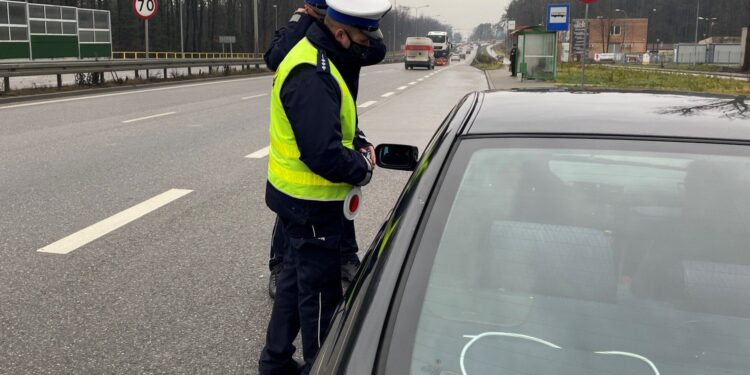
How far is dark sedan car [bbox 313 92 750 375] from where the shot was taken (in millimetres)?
1548

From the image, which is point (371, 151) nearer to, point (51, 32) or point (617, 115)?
point (617, 115)

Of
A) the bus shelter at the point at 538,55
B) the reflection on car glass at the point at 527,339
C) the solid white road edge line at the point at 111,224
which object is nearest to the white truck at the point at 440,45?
the bus shelter at the point at 538,55

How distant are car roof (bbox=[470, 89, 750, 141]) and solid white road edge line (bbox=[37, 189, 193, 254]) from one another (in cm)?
354

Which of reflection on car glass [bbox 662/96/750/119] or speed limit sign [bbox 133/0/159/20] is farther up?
speed limit sign [bbox 133/0/159/20]

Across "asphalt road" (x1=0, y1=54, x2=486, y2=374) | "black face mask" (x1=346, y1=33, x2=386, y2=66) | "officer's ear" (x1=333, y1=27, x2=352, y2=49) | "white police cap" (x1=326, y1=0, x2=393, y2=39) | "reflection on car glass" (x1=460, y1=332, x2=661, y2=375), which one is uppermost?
"white police cap" (x1=326, y1=0, x2=393, y2=39)

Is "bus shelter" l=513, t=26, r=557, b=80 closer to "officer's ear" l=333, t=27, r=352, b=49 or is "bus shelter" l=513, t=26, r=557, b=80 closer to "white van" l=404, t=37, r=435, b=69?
"white van" l=404, t=37, r=435, b=69

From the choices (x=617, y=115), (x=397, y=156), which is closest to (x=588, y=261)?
(x=617, y=115)

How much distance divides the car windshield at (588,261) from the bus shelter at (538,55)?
26304 millimetres

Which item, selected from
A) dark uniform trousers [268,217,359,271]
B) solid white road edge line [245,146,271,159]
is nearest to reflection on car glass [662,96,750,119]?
dark uniform trousers [268,217,359,271]

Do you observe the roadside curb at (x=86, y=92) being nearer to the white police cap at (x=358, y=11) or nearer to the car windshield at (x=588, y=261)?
the white police cap at (x=358, y=11)

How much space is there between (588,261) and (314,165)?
3.76ft

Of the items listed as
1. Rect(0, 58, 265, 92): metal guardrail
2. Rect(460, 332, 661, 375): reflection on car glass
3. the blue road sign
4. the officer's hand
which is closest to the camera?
Rect(460, 332, 661, 375): reflection on car glass

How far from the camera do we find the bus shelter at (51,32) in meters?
23.6

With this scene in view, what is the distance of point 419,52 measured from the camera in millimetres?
50375
